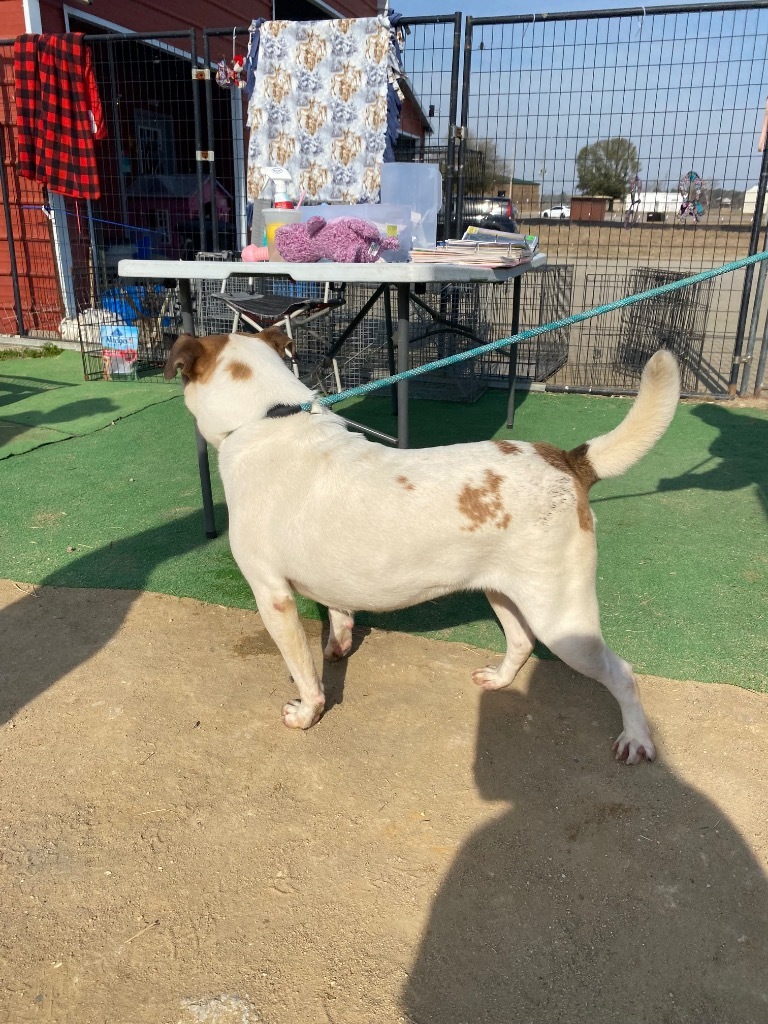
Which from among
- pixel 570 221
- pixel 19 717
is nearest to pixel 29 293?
pixel 570 221

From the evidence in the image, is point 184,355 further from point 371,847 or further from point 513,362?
point 513,362

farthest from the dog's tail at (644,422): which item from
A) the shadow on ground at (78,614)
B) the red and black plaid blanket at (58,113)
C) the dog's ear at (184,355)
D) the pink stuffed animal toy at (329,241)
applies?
the red and black plaid blanket at (58,113)

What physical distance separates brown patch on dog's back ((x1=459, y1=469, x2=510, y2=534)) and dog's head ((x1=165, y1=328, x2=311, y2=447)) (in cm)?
76

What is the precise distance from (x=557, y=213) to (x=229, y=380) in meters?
7.16

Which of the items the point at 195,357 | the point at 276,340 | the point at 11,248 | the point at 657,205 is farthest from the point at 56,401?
the point at 657,205

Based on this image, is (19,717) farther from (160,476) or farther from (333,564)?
(160,476)

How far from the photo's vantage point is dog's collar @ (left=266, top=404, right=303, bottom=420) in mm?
2545

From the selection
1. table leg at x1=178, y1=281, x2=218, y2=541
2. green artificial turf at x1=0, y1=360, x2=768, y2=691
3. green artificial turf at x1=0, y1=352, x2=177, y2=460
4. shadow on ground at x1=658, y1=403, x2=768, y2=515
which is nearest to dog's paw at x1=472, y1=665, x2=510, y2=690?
green artificial turf at x1=0, y1=360, x2=768, y2=691

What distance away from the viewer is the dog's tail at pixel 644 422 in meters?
2.27

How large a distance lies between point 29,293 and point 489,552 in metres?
9.61

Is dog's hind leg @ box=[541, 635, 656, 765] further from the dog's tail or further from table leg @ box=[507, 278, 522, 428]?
table leg @ box=[507, 278, 522, 428]

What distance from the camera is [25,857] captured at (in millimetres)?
2113

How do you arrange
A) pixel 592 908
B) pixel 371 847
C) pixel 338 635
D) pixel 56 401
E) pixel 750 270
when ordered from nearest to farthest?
pixel 592 908, pixel 371 847, pixel 338 635, pixel 750 270, pixel 56 401

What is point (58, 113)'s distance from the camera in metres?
8.54
